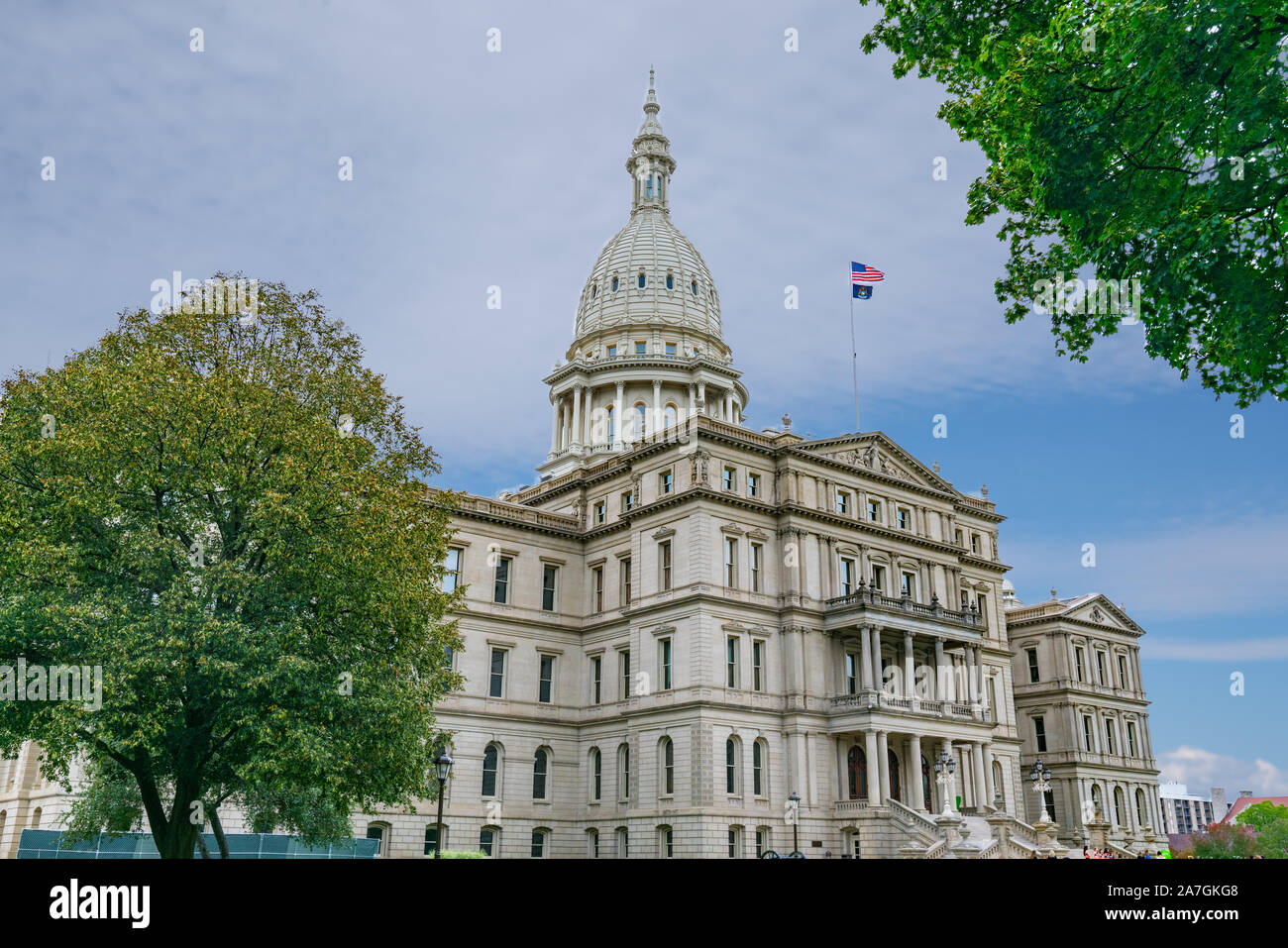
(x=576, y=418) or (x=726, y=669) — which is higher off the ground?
(x=576, y=418)

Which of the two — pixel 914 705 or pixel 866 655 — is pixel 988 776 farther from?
pixel 866 655

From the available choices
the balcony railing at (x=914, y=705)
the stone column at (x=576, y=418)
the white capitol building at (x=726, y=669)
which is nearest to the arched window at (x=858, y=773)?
the white capitol building at (x=726, y=669)

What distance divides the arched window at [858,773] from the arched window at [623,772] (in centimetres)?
1103

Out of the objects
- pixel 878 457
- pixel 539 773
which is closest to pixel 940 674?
pixel 878 457

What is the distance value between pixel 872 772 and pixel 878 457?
1782 centimetres

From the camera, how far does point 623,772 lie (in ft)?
172

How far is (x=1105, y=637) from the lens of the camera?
256ft

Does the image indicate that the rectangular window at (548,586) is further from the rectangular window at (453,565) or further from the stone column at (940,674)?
the stone column at (940,674)

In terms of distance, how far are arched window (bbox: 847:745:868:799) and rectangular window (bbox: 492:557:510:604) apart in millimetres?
19781

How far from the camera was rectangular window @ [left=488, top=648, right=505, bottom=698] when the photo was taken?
53.8m

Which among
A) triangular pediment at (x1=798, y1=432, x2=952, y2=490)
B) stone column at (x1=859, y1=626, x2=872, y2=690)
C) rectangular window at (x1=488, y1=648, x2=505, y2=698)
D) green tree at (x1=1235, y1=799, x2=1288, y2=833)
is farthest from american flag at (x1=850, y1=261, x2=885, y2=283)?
green tree at (x1=1235, y1=799, x2=1288, y2=833)

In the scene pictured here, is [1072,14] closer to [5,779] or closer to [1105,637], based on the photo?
[5,779]

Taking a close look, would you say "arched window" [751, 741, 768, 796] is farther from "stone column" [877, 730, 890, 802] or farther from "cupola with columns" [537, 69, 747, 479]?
"cupola with columns" [537, 69, 747, 479]
